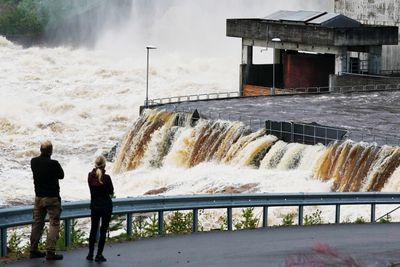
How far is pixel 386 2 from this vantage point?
203 ft

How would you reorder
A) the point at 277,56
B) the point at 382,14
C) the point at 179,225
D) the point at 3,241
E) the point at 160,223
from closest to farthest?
Result: the point at 3,241, the point at 160,223, the point at 179,225, the point at 277,56, the point at 382,14

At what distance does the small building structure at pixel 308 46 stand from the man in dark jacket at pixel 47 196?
1475 inches

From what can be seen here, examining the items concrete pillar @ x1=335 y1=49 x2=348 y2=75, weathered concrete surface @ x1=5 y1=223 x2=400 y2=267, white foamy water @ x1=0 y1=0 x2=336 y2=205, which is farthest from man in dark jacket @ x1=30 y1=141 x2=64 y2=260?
concrete pillar @ x1=335 y1=49 x2=348 y2=75

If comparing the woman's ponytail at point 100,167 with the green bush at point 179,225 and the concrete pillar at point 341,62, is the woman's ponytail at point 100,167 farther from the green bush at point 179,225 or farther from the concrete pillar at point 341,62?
the concrete pillar at point 341,62

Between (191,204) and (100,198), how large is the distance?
9.99 ft

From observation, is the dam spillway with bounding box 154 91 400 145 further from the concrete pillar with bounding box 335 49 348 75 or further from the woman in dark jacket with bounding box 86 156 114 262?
the woman in dark jacket with bounding box 86 156 114 262

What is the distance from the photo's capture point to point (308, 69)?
58.5 meters

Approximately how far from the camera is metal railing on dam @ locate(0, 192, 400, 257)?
16078 mm

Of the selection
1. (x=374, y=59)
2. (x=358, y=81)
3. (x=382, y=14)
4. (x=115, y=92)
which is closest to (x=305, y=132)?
(x=358, y=81)

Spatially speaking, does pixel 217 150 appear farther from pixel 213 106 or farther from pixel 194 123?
pixel 213 106

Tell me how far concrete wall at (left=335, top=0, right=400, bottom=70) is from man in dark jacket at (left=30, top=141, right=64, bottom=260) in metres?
46.4

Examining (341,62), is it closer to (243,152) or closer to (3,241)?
(243,152)

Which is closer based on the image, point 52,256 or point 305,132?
point 52,256

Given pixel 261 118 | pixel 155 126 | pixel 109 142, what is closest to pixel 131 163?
pixel 155 126
